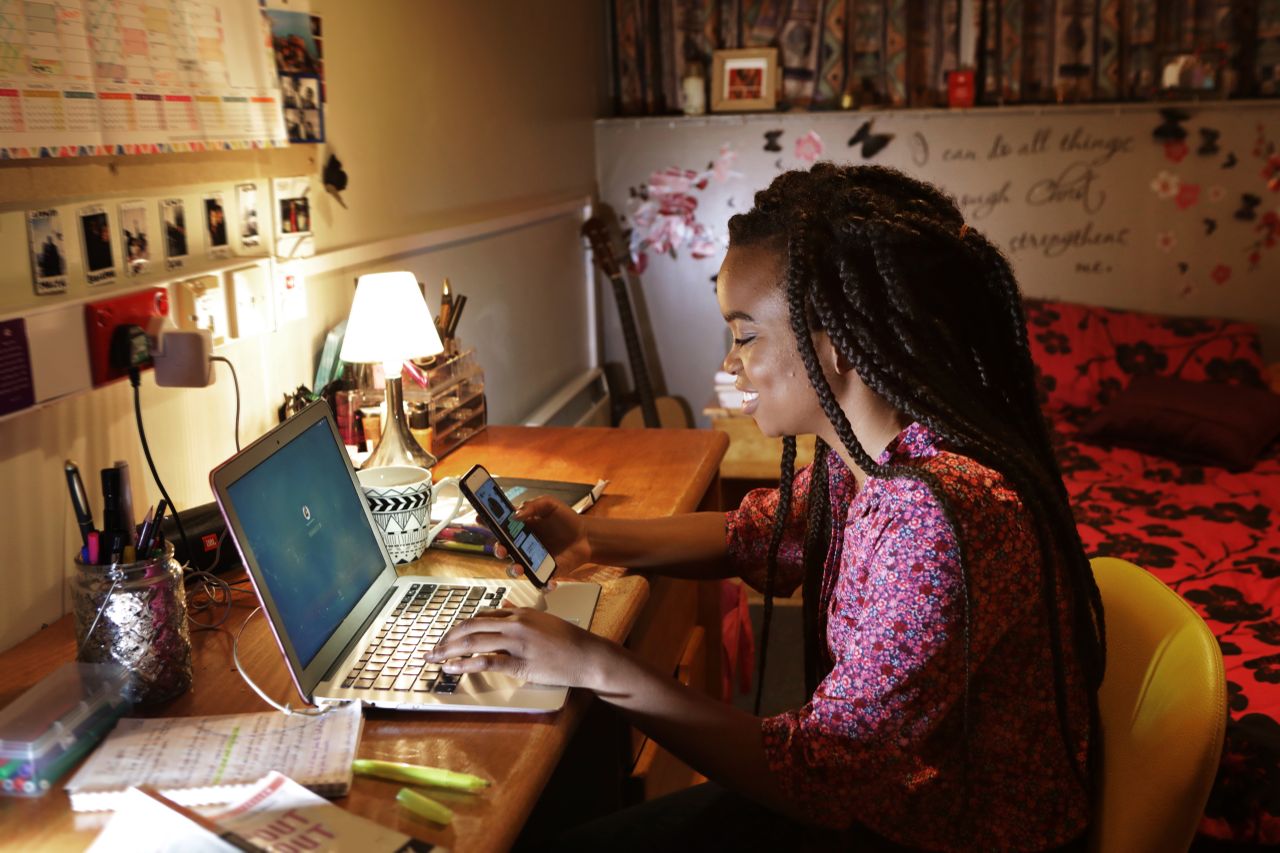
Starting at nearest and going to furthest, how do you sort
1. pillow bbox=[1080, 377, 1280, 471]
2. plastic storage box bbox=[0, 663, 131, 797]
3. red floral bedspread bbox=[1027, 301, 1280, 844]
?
plastic storage box bbox=[0, 663, 131, 797] → red floral bedspread bbox=[1027, 301, 1280, 844] → pillow bbox=[1080, 377, 1280, 471]

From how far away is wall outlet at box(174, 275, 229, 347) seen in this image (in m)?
1.45

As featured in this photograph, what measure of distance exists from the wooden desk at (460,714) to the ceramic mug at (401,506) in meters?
0.03

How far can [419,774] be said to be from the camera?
→ 36.6 inches

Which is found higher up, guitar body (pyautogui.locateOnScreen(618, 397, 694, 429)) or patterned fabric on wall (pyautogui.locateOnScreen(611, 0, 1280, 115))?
patterned fabric on wall (pyautogui.locateOnScreen(611, 0, 1280, 115))

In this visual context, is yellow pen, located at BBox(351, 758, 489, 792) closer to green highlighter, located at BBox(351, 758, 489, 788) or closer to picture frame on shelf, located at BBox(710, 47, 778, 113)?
green highlighter, located at BBox(351, 758, 489, 788)

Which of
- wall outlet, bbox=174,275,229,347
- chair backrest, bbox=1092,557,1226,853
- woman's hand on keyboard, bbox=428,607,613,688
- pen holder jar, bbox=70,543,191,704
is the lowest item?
chair backrest, bbox=1092,557,1226,853

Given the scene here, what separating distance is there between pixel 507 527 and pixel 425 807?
47 centimetres

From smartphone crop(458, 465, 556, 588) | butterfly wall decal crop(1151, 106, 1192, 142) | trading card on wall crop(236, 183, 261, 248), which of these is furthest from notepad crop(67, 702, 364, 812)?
butterfly wall decal crop(1151, 106, 1192, 142)

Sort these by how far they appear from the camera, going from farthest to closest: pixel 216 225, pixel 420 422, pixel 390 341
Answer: pixel 420 422
pixel 390 341
pixel 216 225

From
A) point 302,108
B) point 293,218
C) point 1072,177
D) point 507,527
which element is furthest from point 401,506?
point 1072,177

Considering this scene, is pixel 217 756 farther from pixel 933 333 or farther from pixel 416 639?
pixel 933 333

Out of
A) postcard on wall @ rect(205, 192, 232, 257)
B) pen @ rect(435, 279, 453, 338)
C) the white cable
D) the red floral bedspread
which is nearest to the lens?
the white cable

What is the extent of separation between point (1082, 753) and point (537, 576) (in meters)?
0.61

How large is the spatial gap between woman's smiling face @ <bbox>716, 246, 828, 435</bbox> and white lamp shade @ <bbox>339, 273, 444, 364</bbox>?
2.03 ft
